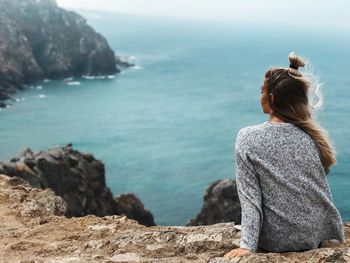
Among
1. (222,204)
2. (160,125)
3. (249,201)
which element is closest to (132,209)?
(222,204)

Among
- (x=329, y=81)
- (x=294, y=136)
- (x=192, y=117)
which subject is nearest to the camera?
(x=294, y=136)

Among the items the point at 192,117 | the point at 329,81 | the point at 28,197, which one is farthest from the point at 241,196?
the point at 329,81

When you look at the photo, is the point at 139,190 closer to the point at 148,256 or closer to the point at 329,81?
the point at 148,256

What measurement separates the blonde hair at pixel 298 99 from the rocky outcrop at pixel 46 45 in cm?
12288

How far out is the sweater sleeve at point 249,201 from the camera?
645 centimetres

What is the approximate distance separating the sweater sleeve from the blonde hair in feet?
2.62

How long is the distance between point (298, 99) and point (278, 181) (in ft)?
3.59

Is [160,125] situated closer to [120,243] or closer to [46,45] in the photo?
[46,45]

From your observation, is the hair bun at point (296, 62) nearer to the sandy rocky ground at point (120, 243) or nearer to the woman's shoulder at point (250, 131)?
the woman's shoulder at point (250, 131)

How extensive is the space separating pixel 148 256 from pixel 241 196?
2019 millimetres

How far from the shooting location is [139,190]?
63375 millimetres

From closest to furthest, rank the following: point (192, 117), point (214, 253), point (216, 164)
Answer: point (214, 253) → point (216, 164) → point (192, 117)

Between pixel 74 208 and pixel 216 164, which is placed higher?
pixel 74 208

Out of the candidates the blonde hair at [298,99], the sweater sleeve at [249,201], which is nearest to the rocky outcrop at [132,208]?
the sweater sleeve at [249,201]
